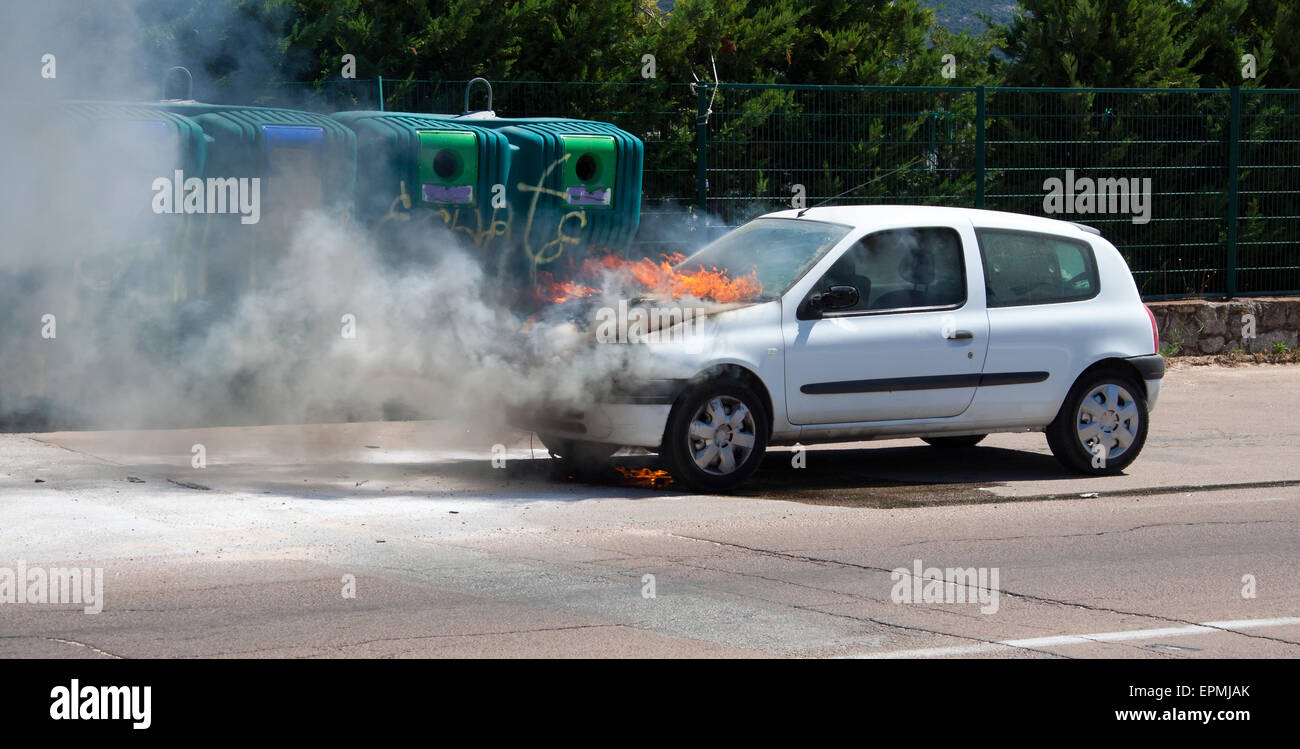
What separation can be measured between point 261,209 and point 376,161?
929mm

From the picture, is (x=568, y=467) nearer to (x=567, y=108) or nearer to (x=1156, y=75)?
(x=567, y=108)

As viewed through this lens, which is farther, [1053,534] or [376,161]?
[376,161]

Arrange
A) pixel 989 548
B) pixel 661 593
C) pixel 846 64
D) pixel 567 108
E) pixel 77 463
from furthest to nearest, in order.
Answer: pixel 846 64 < pixel 567 108 < pixel 77 463 < pixel 989 548 < pixel 661 593

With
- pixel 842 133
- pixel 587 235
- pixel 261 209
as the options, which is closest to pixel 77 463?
pixel 261 209

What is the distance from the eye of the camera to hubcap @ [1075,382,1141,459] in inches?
372

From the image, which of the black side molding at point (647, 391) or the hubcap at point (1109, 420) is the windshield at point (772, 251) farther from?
the hubcap at point (1109, 420)

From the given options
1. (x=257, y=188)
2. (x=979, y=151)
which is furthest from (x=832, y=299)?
(x=979, y=151)

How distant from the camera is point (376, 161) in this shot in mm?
10797

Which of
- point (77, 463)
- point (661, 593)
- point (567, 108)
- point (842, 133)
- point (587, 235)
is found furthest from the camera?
point (842, 133)

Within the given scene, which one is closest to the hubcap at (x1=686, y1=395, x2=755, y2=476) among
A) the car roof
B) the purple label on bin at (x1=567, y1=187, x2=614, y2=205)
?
the car roof

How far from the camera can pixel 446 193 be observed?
1099 cm

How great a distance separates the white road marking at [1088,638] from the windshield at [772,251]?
3.50 metres

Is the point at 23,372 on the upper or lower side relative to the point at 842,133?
lower

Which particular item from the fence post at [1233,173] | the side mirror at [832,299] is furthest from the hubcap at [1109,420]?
the fence post at [1233,173]
